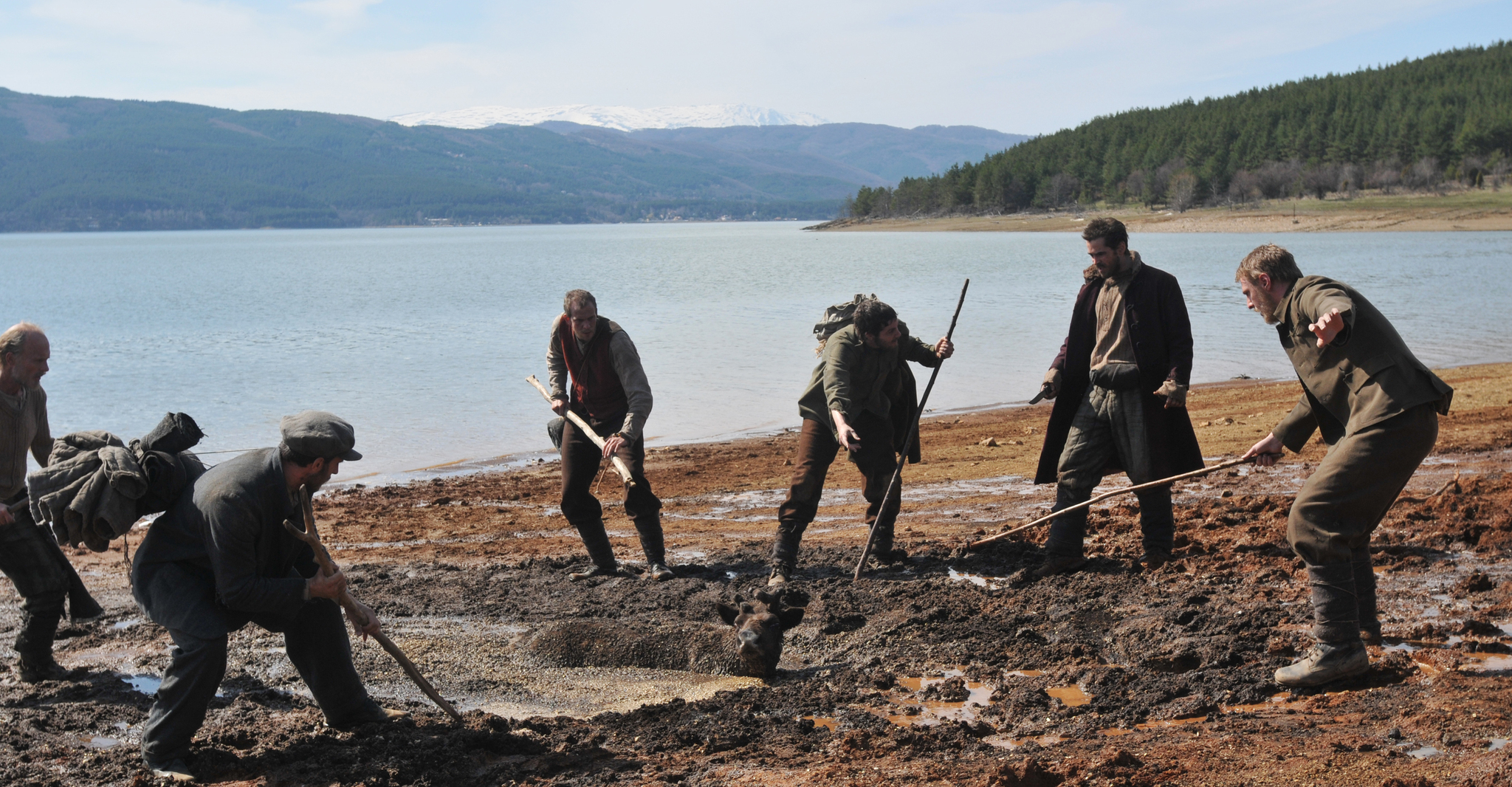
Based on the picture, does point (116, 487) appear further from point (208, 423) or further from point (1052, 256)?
point (1052, 256)

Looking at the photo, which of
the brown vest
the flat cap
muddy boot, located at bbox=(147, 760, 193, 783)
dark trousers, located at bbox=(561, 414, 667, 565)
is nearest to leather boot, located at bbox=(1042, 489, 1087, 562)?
dark trousers, located at bbox=(561, 414, 667, 565)

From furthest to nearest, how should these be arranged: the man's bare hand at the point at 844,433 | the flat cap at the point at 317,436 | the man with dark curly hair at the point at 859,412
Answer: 1. the man with dark curly hair at the point at 859,412
2. the man's bare hand at the point at 844,433
3. the flat cap at the point at 317,436

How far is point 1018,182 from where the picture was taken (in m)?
131

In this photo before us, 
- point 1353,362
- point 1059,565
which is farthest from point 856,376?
point 1353,362

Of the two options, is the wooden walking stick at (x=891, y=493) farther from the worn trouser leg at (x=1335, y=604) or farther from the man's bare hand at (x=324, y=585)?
the man's bare hand at (x=324, y=585)

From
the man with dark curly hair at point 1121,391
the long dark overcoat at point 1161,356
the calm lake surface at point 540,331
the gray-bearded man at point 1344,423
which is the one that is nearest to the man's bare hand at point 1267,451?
the gray-bearded man at point 1344,423

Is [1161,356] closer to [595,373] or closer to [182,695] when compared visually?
[595,373]

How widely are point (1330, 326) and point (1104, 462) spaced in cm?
245

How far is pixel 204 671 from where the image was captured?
4.34 metres

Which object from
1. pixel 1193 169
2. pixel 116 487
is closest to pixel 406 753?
pixel 116 487

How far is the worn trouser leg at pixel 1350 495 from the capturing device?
14.5ft

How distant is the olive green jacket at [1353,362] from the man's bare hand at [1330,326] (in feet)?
0.13

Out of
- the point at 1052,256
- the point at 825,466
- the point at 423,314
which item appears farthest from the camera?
the point at 1052,256

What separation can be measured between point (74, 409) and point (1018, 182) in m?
124
